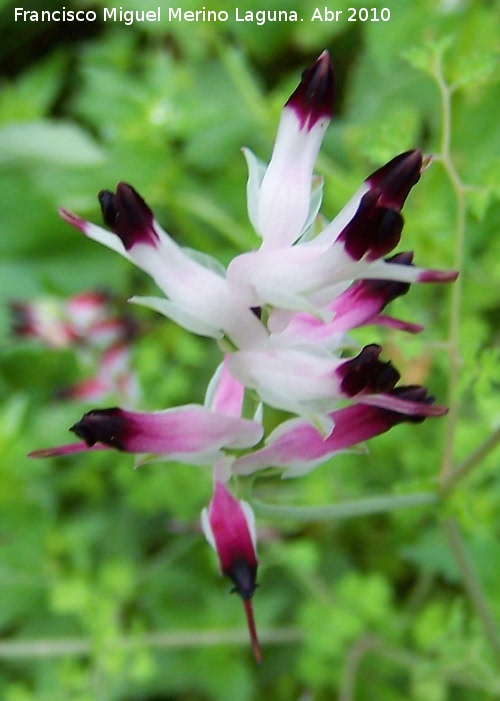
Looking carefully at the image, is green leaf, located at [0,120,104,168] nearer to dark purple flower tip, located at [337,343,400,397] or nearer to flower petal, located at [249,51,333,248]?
flower petal, located at [249,51,333,248]

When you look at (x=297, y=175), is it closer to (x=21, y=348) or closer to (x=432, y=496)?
(x=432, y=496)

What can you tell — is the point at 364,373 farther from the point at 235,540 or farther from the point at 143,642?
the point at 143,642

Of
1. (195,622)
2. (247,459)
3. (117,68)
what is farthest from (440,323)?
(117,68)

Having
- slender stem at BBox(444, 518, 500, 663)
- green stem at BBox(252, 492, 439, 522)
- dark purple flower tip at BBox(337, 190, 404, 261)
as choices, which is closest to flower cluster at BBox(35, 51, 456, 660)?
dark purple flower tip at BBox(337, 190, 404, 261)

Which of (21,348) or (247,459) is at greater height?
(247,459)

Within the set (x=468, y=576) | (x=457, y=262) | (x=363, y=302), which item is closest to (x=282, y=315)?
(x=363, y=302)

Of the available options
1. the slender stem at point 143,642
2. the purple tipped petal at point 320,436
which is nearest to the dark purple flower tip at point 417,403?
the purple tipped petal at point 320,436
